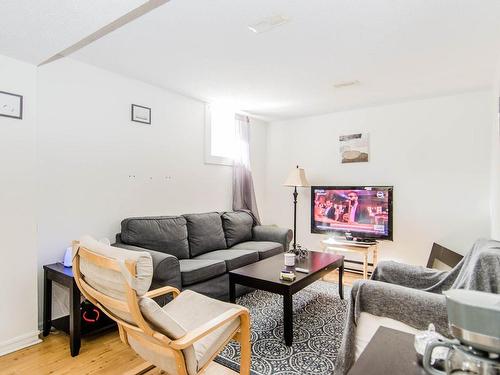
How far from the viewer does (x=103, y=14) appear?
169 centimetres

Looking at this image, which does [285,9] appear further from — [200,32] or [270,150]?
[270,150]

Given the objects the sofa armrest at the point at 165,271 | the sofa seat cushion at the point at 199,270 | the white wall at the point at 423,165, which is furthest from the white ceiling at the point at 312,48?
the sofa seat cushion at the point at 199,270

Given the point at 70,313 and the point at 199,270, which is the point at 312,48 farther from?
the point at 70,313

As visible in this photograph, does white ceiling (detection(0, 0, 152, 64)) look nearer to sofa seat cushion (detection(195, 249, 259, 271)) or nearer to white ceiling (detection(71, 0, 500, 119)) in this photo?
white ceiling (detection(71, 0, 500, 119))

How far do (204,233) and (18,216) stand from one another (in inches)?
70.3

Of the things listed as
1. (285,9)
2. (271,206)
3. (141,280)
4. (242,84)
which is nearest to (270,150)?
(271,206)

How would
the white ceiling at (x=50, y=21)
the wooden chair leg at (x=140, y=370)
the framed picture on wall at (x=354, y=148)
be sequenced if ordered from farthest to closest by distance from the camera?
the framed picture on wall at (x=354, y=148)
the wooden chair leg at (x=140, y=370)
the white ceiling at (x=50, y=21)

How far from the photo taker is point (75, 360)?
211 cm

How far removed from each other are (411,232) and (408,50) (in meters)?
2.40

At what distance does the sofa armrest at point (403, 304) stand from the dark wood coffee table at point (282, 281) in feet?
2.15

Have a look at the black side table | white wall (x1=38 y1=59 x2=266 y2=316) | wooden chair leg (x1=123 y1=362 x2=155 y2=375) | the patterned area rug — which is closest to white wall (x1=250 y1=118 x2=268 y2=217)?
white wall (x1=38 y1=59 x2=266 y2=316)

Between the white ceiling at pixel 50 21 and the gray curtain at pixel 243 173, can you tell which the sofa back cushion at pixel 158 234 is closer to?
→ the gray curtain at pixel 243 173

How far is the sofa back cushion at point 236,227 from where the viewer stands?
3938 millimetres

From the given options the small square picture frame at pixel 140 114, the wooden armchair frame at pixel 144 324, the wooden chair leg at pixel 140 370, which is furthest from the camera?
the small square picture frame at pixel 140 114
